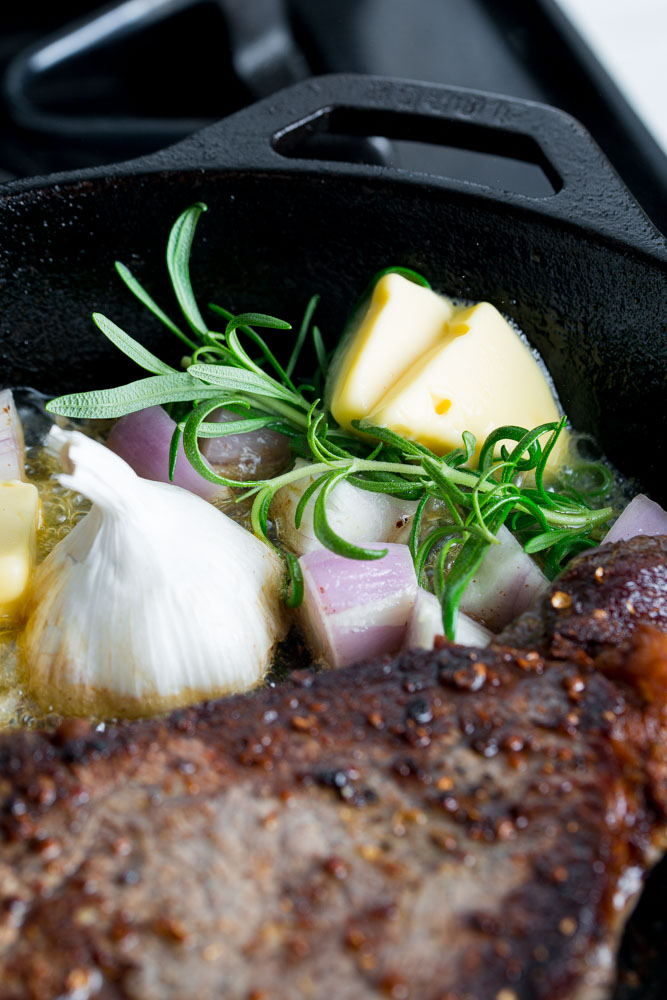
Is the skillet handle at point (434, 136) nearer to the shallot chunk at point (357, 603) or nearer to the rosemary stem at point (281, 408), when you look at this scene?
the rosemary stem at point (281, 408)

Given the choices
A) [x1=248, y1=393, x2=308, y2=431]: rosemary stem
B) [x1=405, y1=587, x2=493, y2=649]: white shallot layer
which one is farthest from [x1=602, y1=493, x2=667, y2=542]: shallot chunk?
[x1=248, y1=393, x2=308, y2=431]: rosemary stem

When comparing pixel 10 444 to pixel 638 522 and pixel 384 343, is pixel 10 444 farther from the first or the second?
pixel 638 522

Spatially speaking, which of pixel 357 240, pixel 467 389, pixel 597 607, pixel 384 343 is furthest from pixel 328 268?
pixel 597 607

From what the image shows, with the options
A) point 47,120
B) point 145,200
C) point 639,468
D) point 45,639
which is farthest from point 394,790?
point 47,120

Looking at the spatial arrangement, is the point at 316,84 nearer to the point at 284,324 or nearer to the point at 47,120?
the point at 284,324

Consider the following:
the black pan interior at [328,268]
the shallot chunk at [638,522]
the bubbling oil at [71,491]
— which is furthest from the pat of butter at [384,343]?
the shallot chunk at [638,522]

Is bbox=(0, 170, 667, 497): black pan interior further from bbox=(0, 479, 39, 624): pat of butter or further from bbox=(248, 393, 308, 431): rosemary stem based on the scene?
bbox=(0, 479, 39, 624): pat of butter
